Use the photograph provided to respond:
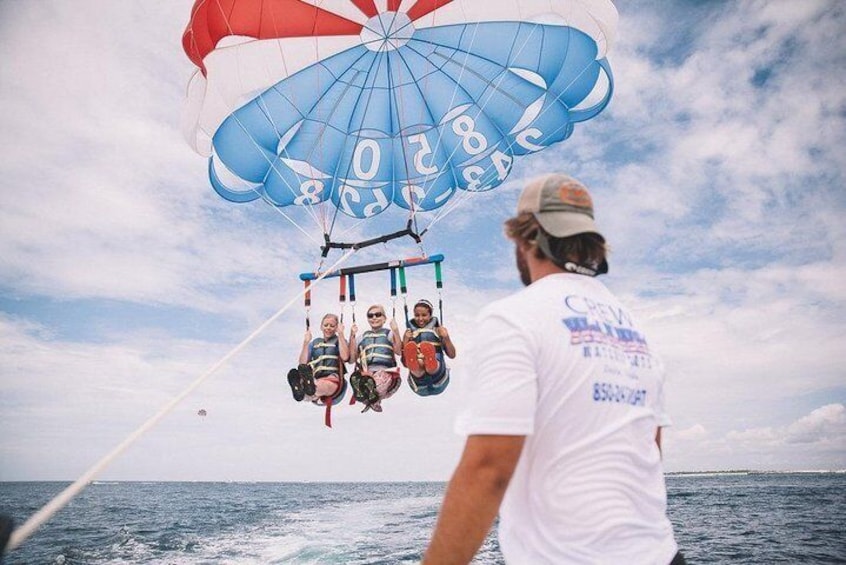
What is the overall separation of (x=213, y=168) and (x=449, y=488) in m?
7.89

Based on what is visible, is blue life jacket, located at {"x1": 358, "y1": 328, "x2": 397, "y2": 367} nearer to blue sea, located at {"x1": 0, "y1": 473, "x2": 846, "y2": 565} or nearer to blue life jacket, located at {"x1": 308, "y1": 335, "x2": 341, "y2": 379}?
blue life jacket, located at {"x1": 308, "y1": 335, "x2": 341, "y2": 379}

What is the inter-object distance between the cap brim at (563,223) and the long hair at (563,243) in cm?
3

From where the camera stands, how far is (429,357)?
6547 mm

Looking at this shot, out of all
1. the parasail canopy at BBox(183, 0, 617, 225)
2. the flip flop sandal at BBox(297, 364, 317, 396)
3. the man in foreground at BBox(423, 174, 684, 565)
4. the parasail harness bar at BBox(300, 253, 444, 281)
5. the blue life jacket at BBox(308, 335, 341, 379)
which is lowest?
the man in foreground at BBox(423, 174, 684, 565)

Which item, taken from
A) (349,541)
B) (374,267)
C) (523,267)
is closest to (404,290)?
(374,267)

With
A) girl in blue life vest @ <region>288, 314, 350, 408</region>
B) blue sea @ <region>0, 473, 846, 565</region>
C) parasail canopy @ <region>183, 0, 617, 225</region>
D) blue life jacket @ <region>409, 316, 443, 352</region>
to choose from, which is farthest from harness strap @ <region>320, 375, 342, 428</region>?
blue sea @ <region>0, 473, 846, 565</region>

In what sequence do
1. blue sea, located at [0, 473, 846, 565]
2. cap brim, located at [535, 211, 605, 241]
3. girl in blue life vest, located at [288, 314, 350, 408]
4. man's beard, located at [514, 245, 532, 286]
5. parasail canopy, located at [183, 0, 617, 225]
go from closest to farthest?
cap brim, located at [535, 211, 605, 241] → man's beard, located at [514, 245, 532, 286] → girl in blue life vest, located at [288, 314, 350, 408] → parasail canopy, located at [183, 0, 617, 225] → blue sea, located at [0, 473, 846, 565]

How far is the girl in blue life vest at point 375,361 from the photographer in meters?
6.66

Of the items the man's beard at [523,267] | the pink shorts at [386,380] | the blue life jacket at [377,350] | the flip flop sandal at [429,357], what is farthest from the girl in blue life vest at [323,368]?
the man's beard at [523,267]

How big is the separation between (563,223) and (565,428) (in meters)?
0.50

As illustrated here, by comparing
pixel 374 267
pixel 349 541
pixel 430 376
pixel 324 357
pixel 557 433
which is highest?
pixel 374 267

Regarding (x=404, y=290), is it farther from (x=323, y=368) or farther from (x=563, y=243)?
(x=563, y=243)

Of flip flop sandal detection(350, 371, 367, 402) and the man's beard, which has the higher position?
flip flop sandal detection(350, 371, 367, 402)

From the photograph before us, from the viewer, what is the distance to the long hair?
4.74 feet
